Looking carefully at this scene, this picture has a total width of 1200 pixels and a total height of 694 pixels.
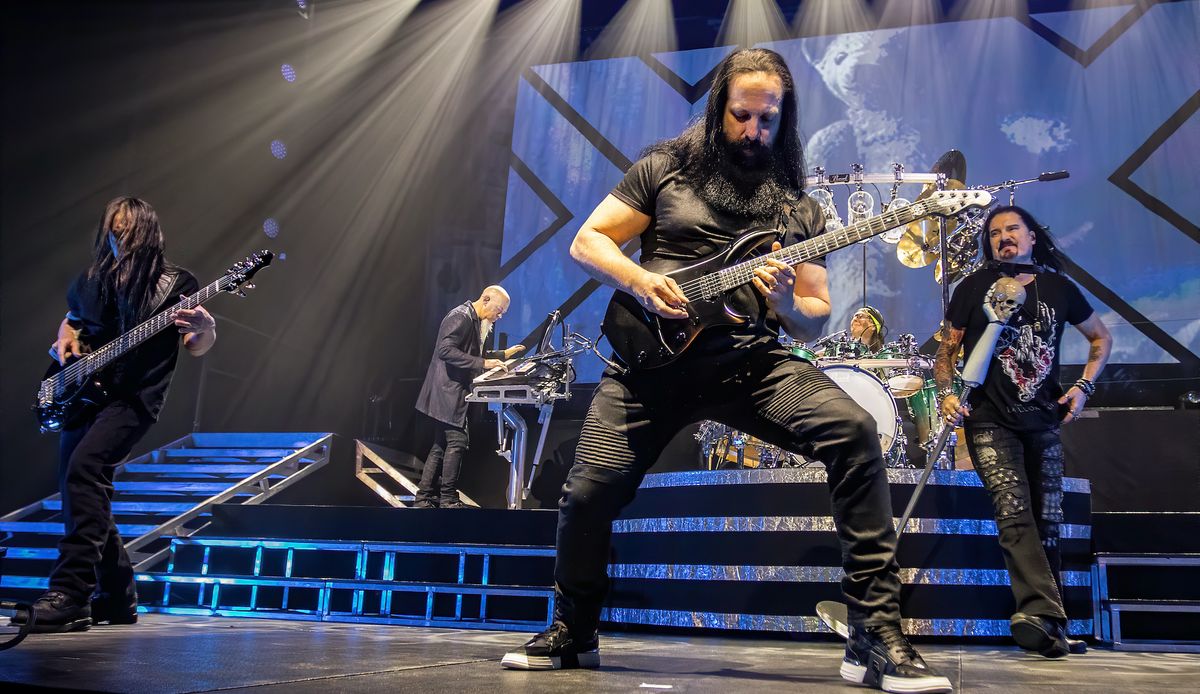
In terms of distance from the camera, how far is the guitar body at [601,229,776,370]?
272 centimetres

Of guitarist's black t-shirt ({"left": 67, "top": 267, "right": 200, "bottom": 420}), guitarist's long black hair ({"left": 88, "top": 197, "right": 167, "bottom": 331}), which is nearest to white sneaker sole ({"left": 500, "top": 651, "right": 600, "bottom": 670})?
guitarist's black t-shirt ({"left": 67, "top": 267, "right": 200, "bottom": 420})

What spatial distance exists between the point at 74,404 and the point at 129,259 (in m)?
0.77

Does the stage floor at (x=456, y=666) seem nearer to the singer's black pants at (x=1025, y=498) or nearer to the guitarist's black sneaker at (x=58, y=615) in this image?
the guitarist's black sneaker at (x=58, y=615)

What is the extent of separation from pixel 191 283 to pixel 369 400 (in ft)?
22.4

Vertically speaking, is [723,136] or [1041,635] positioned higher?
[723,136]

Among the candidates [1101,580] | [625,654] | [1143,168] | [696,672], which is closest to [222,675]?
[696,672]

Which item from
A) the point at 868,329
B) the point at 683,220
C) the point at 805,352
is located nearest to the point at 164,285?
the point at 683,220

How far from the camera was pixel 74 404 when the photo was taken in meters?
4.27

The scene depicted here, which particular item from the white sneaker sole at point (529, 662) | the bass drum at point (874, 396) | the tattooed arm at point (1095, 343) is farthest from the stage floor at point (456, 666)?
the bass drum at point (874, 396)

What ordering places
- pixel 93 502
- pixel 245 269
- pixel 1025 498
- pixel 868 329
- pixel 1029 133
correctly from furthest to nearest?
pixel 1029 133
pixel 868 329
pixel 245 269
pixel 93 502
pixel 1025 498

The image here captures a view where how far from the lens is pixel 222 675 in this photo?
2.22m

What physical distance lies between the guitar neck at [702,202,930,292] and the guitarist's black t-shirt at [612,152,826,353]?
0.27 feet

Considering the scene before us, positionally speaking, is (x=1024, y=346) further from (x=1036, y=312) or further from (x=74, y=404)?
(x=74, y=404)

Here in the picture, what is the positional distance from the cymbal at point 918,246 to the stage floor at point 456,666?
13.9ft
